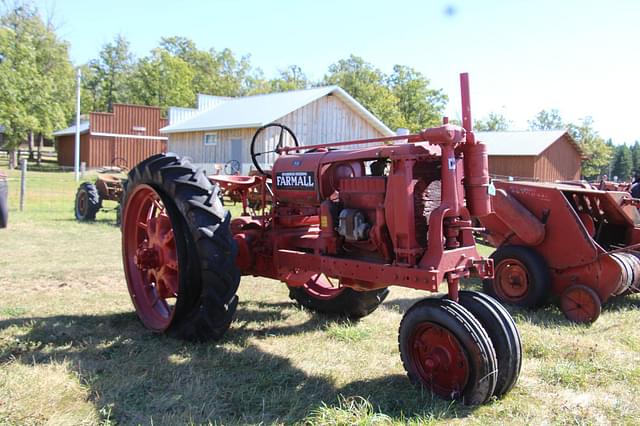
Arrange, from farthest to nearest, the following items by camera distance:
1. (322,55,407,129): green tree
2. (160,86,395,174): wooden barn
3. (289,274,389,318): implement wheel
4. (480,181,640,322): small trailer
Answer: (322,55,407,129): green tree < (160,86,395,174): wooden barn < (480,181,640,322): small trailer < (289,274,389,318): implement wheel

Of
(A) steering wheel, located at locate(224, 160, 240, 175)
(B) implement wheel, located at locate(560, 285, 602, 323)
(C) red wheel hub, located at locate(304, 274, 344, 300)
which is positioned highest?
(A) steering wheel, located at locate(224, 160, 240, 175)

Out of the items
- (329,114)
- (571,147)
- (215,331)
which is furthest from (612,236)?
(571,147)

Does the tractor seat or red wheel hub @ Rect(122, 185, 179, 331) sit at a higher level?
the tractor seat

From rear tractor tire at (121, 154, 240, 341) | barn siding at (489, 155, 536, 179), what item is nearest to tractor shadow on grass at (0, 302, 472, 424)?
rear tractor tire at (121, 154, 240, 341)

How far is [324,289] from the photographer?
520 centimetres

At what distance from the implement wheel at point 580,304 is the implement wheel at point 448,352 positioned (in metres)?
2.60

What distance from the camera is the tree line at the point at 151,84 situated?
3023 centimetres

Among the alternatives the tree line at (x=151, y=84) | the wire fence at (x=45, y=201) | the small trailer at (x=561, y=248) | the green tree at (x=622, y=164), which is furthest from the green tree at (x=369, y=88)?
the green tree at (x=622, y=164)

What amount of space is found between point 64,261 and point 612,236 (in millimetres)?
6765

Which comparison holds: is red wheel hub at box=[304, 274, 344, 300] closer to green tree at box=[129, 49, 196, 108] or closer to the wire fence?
the wire fence

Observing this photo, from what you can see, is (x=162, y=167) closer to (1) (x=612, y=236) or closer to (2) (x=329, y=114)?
(1) (x=612, y=236)

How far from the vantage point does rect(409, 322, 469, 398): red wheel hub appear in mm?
3160

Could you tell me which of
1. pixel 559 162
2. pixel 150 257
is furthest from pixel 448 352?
pixel 559 162

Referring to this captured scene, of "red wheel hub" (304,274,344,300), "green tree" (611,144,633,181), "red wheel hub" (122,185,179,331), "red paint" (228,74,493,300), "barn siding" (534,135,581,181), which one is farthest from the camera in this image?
"green tree" (611,144,633,181)
